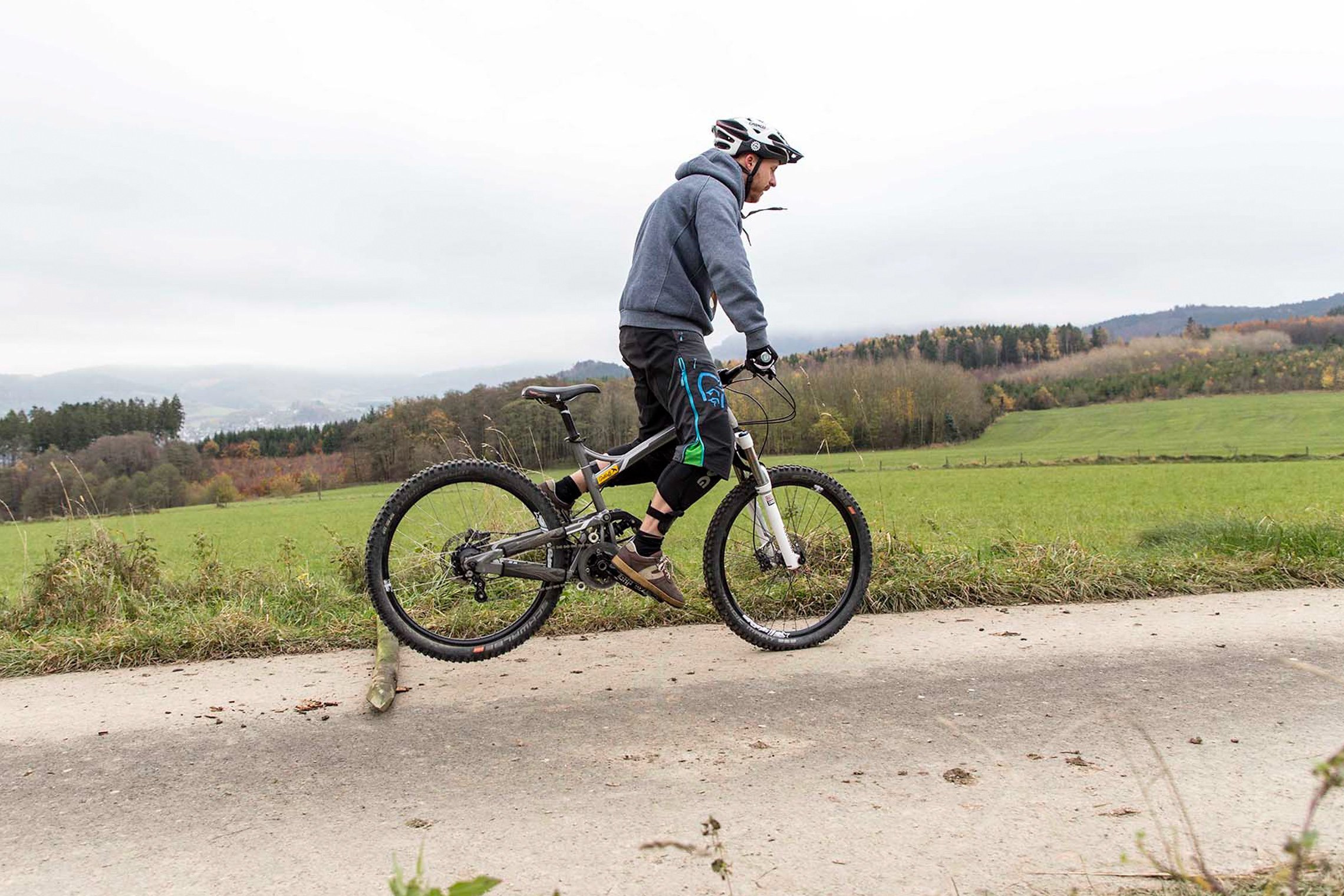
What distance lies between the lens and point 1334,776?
116 centimetres

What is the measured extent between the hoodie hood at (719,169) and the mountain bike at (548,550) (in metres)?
0.90

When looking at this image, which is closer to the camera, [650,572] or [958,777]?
[958,777]

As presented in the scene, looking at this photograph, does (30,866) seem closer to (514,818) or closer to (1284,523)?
(514,818)

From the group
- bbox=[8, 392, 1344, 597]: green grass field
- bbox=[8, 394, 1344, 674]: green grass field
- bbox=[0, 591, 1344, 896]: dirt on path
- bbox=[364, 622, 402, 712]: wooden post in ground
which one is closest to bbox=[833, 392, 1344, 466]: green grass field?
bbox=[8, 392, 1344, 597]: green grass field

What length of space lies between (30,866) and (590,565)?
2303mm

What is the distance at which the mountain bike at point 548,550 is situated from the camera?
3881 millimetres

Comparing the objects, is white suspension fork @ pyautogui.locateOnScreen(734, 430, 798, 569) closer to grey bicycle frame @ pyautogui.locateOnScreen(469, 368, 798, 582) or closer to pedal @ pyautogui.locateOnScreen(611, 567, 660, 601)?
grey bicycle frame @ pyautogui.locateOnScreen(469, 368, 798, 582)

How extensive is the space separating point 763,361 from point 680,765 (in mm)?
2003

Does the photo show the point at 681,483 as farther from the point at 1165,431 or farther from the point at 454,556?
the point at 1165,431

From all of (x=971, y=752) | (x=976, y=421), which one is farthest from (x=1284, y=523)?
(x=976, y=421)

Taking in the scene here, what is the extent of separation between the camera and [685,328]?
3980 mm

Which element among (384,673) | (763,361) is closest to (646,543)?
(763,361)

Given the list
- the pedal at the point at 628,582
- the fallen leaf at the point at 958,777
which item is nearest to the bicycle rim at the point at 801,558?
the pedal at the point at 628,582

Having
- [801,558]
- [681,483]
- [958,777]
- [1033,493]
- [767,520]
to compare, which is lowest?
[1033,493]
